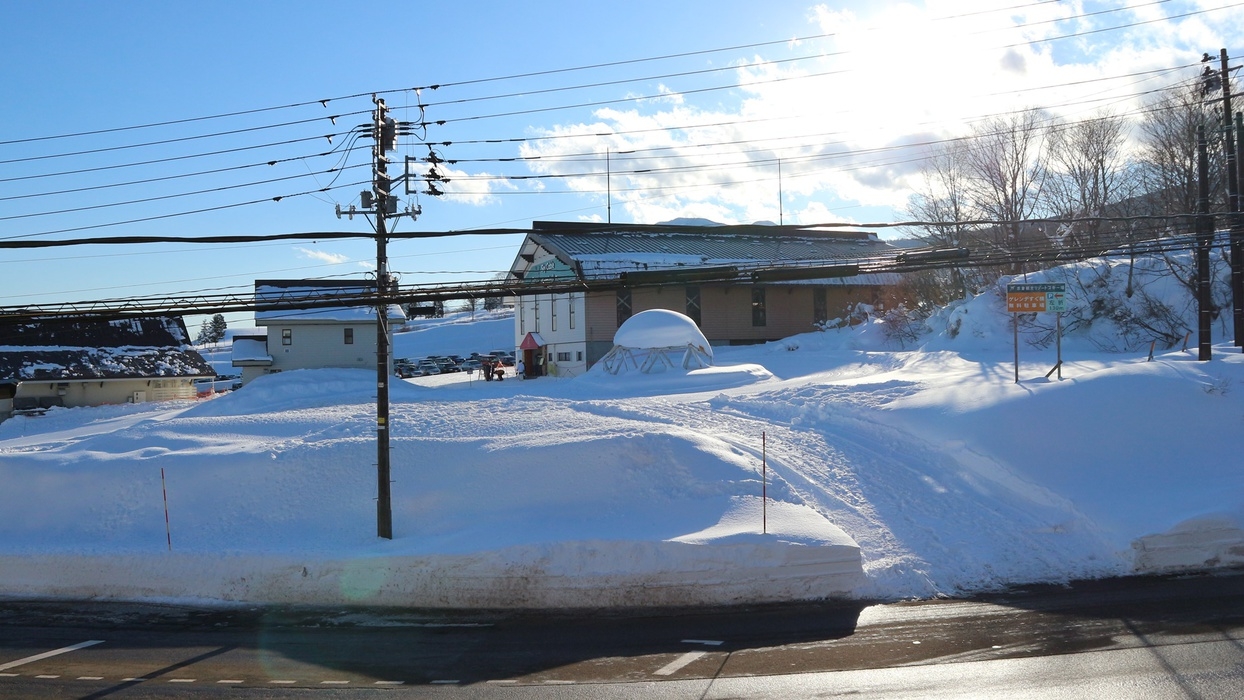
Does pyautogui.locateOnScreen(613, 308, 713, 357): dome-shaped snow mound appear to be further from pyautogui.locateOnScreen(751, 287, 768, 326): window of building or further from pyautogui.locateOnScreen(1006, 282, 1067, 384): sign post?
pyautogui.locateOnScreen(1006, 282, 1067, 384): sign post

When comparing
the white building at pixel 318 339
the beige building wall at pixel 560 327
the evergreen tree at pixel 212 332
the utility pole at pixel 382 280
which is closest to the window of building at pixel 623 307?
the beige building wall at pixel 560 327

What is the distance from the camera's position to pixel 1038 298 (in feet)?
71.9

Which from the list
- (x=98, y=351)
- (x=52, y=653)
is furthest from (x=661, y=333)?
(x=98, y=351)

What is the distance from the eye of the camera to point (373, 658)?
10.9m

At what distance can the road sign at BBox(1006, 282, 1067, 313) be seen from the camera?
21766 millimetres

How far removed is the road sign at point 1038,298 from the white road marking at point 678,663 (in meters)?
14.9

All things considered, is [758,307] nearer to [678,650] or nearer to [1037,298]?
[1037,298]

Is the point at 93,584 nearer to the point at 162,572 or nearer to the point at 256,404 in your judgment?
the point at 162,572

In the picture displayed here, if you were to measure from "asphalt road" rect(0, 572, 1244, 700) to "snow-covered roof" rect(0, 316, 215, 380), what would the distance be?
109ft

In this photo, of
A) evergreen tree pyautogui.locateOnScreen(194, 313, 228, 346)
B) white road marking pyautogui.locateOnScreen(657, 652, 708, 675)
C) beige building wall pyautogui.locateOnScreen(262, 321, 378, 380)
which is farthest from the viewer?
evergreen tree pyautogui.locateOnScreen(194, 313, 228, 346)

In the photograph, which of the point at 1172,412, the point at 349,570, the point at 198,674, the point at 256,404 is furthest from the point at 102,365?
the point at 1172,412

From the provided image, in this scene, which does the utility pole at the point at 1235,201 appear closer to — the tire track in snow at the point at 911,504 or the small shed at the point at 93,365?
the tire track in snow at the point at 911,504

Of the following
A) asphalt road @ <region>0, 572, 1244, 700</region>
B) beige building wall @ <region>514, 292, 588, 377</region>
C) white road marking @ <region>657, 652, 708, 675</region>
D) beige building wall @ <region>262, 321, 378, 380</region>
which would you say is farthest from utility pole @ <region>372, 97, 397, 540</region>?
beige building wall @ <region>262, 321, 378, 380</region>

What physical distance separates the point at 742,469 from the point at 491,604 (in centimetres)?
541
